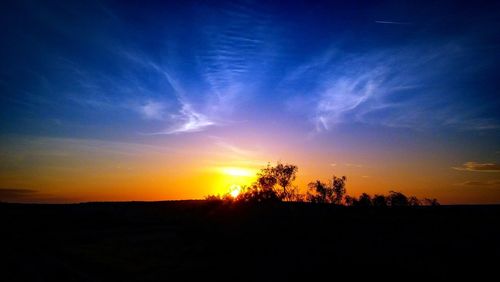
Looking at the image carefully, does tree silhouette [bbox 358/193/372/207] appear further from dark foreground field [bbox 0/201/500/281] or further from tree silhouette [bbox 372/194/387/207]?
dark foreground field [bbox 0/201/500/281]

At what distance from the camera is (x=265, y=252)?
20.0m

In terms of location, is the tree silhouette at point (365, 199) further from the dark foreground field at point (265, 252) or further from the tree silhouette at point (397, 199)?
the dark foreground field at point (265, 252)

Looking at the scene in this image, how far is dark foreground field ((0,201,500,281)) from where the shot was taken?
53.1 feet

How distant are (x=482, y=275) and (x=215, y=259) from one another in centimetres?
1610

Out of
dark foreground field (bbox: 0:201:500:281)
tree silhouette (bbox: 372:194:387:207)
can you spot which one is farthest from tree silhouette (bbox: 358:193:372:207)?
dark foreground field (bbox: 0:201:500:281)

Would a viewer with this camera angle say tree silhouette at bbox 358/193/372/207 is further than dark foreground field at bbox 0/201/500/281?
Yes

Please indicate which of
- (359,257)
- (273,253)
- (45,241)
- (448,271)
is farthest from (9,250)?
(448,271)

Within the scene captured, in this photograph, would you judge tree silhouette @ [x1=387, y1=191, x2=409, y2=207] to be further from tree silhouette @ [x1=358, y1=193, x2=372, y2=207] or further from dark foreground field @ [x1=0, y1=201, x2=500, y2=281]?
dark foreground field @ [x1=0, y1=201, x2=500, y2=281]

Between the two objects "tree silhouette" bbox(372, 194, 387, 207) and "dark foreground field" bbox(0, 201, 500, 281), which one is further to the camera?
"tree silhouette" bbox(372, 194, 387, 207)

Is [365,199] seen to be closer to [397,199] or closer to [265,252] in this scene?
[397,199]

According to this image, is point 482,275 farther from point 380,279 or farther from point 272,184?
point 272,184

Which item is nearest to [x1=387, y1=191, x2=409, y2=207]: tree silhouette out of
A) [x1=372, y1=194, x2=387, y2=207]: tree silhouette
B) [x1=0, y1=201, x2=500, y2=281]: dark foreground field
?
[x1=372, y1=194, x2=387, y2=207]: tree silhouette

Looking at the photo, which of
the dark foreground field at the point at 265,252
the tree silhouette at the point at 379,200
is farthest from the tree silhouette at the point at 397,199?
the dark foreground field at the point at 265,252

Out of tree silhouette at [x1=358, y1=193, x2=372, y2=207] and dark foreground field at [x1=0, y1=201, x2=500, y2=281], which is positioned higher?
tree silhouette at [x1=358, y1=193, x2=372, y2=207]
